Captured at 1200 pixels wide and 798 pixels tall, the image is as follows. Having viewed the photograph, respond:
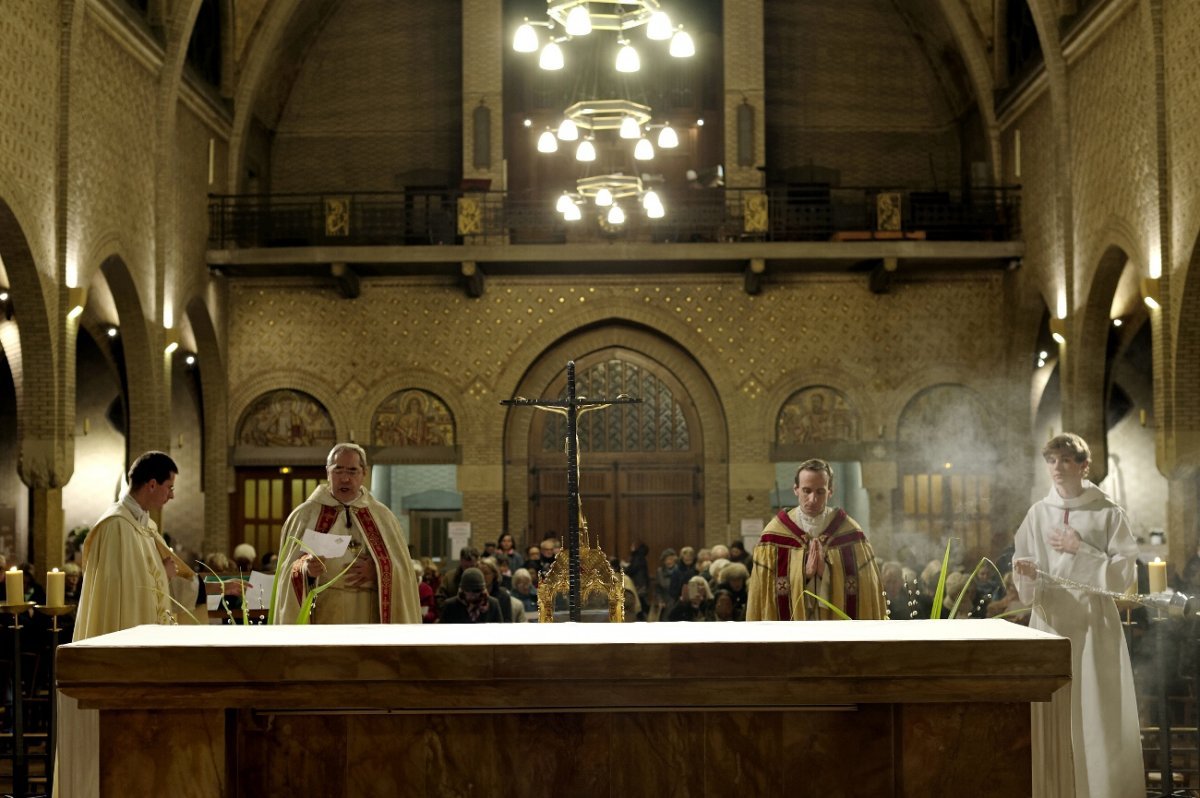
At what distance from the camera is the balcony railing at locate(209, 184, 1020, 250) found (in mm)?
19891

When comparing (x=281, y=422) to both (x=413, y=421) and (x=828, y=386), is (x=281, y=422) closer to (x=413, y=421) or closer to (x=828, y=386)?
(x=413, y=421)

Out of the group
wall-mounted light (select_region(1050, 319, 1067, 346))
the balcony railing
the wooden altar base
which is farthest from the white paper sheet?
the balcony railing

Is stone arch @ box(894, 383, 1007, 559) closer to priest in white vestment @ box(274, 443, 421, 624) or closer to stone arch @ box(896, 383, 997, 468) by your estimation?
stone arch @ box(896, 383, 997, 468)

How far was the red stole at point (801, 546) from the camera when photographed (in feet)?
19.6

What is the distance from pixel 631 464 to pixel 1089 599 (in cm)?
1504

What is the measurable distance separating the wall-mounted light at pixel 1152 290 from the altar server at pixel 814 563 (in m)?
9.59

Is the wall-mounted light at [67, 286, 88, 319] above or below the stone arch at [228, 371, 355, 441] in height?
above

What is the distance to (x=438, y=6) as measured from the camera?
22.3 metres

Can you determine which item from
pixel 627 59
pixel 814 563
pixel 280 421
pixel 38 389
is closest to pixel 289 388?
pixel 280 421

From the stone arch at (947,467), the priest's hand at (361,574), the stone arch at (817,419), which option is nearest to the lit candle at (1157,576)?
the priest's hand at (361,574)

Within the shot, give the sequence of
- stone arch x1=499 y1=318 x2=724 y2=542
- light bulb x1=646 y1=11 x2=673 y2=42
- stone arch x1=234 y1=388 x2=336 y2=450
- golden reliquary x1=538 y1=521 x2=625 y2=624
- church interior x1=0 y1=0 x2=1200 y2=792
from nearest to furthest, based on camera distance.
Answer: golden reliquary x1=538 y1=521 x2=625 y2=624 < light bulb x1=646 y1=11 x2=673 y2=42 < church interior x1=0 y1=0 x2=1200 y2=792 < stone arch x1=499 y1=318 x2=724 y2=542 < stone arch x1=234 y1=388 x2=336 y2=450

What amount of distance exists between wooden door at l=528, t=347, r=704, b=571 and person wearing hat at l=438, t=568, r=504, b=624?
37.0ft

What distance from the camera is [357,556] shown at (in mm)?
5906

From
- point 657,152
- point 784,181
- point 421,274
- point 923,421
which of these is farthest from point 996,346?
point 421,274
